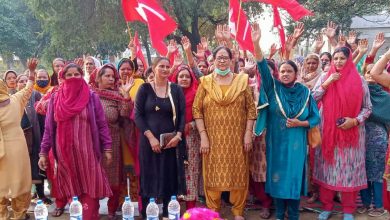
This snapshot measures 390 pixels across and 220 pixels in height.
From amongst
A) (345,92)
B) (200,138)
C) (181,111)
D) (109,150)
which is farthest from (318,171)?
(109,150)

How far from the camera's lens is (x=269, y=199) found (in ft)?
13.7

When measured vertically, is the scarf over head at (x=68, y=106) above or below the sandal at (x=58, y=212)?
above

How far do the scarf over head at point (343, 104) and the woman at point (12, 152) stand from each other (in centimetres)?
303

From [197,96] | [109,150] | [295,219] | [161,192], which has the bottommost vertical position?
[295,219]

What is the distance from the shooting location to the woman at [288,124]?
358 cm

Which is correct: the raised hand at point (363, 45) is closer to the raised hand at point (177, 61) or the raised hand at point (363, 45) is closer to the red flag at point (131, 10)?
the raised hand at point (177, 61)

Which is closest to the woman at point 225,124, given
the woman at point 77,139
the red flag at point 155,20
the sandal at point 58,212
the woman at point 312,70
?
the woman at point 77,139

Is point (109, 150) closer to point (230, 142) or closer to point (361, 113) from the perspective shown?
point (230, 142)

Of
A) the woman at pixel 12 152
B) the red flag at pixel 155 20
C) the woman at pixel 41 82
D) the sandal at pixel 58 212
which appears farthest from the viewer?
the red flag at pixel 155 20

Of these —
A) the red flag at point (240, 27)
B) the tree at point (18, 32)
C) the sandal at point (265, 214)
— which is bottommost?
the sandal at point (265, 214)

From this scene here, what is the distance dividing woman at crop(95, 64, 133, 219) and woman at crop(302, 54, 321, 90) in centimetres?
209

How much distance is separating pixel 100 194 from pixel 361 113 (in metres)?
2.62

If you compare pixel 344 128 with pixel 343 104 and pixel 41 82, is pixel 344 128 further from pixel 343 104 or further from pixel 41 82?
pixel 41 82

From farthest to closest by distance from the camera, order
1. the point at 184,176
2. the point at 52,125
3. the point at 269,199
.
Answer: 1. the point at 269,199
2. the point at 184,176
3. the point at 52,125
